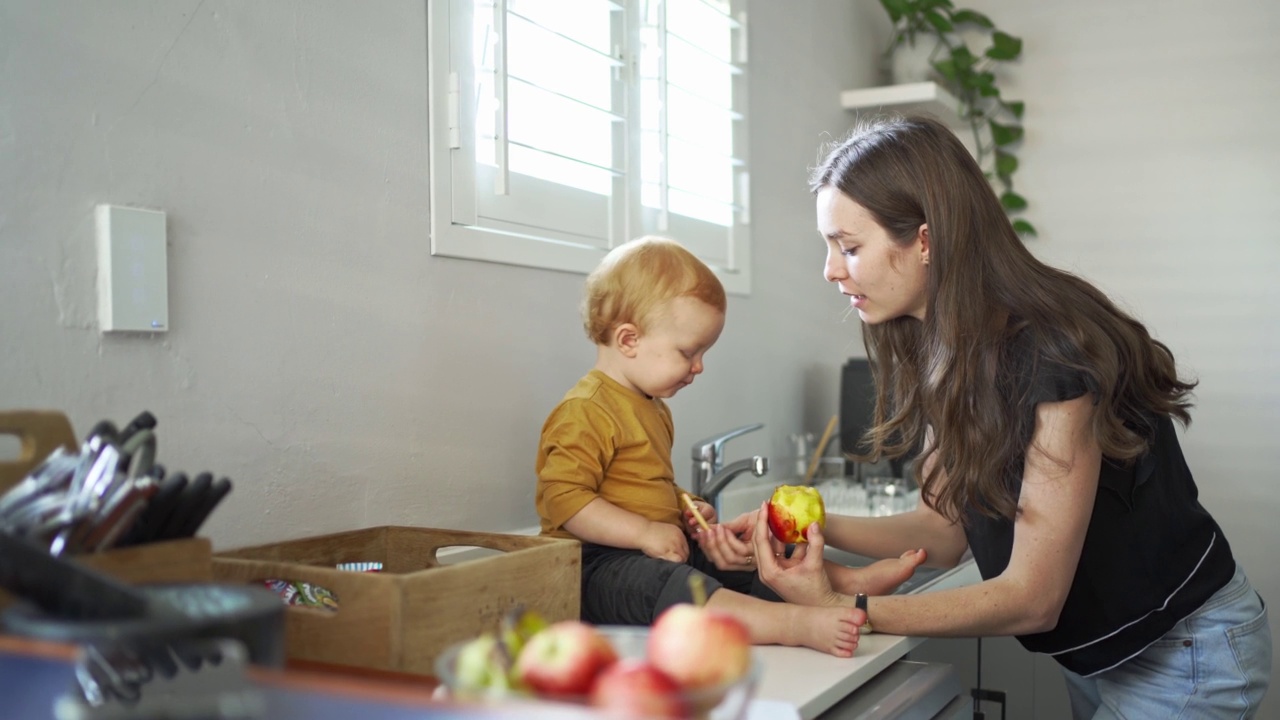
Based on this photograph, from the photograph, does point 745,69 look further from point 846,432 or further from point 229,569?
point 229,569

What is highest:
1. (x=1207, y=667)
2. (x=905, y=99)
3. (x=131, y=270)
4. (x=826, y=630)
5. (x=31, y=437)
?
(x=905, y=99)

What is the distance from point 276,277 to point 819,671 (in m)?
0.77

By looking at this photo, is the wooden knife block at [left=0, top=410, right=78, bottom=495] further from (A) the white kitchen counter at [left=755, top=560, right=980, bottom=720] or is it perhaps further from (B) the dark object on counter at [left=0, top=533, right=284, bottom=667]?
(A) the white kitchen counter at [left=755, top=560, right=980, bottom=720]

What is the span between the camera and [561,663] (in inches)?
24.8

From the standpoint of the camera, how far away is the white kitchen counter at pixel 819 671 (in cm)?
106

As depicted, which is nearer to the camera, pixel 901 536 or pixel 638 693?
pixel 638 693

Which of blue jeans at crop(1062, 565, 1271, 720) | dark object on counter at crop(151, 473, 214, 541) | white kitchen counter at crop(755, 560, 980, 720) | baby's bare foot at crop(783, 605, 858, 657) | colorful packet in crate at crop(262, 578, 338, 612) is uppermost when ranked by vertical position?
dark object on counter at crop(151, 473, 214, 541)

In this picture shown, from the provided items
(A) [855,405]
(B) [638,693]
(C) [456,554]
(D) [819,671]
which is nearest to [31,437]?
(B) [638,693]

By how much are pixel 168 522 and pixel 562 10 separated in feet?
3.96

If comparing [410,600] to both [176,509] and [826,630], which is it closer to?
[176,509]

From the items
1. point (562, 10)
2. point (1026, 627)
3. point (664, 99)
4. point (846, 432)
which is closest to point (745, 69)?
point (664, 99)

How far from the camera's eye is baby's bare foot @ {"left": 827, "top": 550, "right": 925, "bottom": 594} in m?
1.43

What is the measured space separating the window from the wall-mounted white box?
0.45 meters

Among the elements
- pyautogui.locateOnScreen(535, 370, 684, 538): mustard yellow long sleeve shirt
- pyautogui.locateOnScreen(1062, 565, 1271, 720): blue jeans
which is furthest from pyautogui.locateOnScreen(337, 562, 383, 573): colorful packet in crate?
pyautogui.locateOnScreen(1062, 565, 1271, 720): blue jeans
